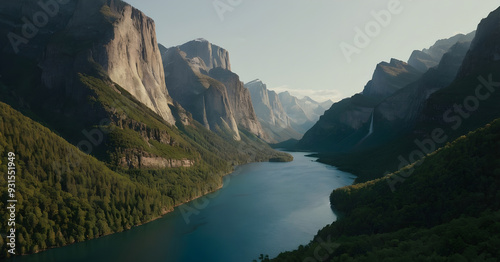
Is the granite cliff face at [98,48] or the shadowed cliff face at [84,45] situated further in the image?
the granite cliff face at [98,48]

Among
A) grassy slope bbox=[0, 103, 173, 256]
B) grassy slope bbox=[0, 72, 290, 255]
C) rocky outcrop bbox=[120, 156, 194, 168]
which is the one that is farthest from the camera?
rocky outcrop bbox=[120, 156, 194, 168]

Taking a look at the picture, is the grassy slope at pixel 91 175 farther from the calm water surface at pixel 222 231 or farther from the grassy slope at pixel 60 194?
the calm water surface at pixel 222 231

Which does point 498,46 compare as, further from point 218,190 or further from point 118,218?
point 118,218

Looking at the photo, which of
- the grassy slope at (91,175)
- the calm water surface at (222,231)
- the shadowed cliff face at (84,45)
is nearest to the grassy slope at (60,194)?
the grassy slope at (91,175)

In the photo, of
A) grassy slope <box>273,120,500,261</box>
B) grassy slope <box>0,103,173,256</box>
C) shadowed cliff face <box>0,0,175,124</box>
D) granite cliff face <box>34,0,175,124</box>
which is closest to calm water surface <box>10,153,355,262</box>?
grassy slope <box>0,103,173,256</box>

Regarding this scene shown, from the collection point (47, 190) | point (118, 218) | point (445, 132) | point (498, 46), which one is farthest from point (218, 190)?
point (498, 46)

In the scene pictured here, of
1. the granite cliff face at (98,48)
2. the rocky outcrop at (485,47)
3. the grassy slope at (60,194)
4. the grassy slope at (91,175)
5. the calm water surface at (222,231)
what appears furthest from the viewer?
the granite cliff face at (98,48)

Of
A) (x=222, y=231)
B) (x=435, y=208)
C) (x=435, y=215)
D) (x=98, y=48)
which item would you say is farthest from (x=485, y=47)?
(x=98, y=48)

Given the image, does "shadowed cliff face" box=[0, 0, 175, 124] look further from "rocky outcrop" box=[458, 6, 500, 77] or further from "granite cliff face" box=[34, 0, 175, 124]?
"rocky outcrop" box=[458, 6, 500, 77]
